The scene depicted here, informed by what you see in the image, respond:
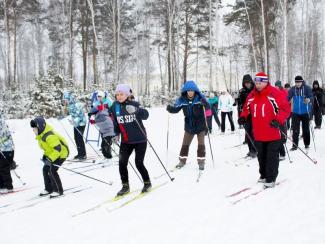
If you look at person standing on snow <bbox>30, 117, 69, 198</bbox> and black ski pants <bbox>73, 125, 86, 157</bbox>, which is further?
black ski pants <bbox>73, 125, 86, 157</bbox>

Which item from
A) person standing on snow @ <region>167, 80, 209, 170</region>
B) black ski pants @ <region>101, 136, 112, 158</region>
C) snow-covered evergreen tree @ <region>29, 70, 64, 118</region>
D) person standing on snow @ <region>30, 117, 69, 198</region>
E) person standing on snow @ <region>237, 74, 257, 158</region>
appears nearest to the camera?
person standing on snow @ <region>30, 117, 69, 198</region>

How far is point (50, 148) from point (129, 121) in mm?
1496

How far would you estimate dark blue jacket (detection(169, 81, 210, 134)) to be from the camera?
7.00 meters

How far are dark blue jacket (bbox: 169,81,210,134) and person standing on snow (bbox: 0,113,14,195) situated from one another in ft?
10.6

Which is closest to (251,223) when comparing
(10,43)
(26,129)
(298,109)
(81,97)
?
(298,109)

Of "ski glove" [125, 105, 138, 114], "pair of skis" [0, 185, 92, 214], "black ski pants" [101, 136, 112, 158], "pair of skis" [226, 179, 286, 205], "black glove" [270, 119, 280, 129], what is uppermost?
"ski glove" [125, 105, 138, 114]

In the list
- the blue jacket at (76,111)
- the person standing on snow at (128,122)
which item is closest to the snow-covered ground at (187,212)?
the person standing on snow at (128,122)

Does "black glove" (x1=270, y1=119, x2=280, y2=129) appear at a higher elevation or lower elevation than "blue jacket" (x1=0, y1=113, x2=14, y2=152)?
higher

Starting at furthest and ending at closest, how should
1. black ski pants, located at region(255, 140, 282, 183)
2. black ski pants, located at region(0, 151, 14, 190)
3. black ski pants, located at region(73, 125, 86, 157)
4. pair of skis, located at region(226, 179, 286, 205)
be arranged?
black ski pants, located at region(73, 125, 86, 157)
black ski pants, located at region(0, 151, 14, 190)
black ski pants, located at region(255, 140, 282, 183)
pair of skis, located at region(226, 179, 286, 205)

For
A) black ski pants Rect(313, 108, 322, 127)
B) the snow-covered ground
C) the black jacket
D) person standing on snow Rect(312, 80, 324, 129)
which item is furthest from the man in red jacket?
black ski pants Rect(313, 108, 322, 127)

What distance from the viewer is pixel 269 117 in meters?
5.29

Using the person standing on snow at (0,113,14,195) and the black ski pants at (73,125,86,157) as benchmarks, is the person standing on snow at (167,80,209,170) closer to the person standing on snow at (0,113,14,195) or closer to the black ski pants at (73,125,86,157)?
the person standing on snow at (0,113,14,195)

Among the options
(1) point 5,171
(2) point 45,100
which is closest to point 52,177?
(1) point 5,171

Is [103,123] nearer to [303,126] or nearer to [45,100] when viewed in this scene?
[303,126]
